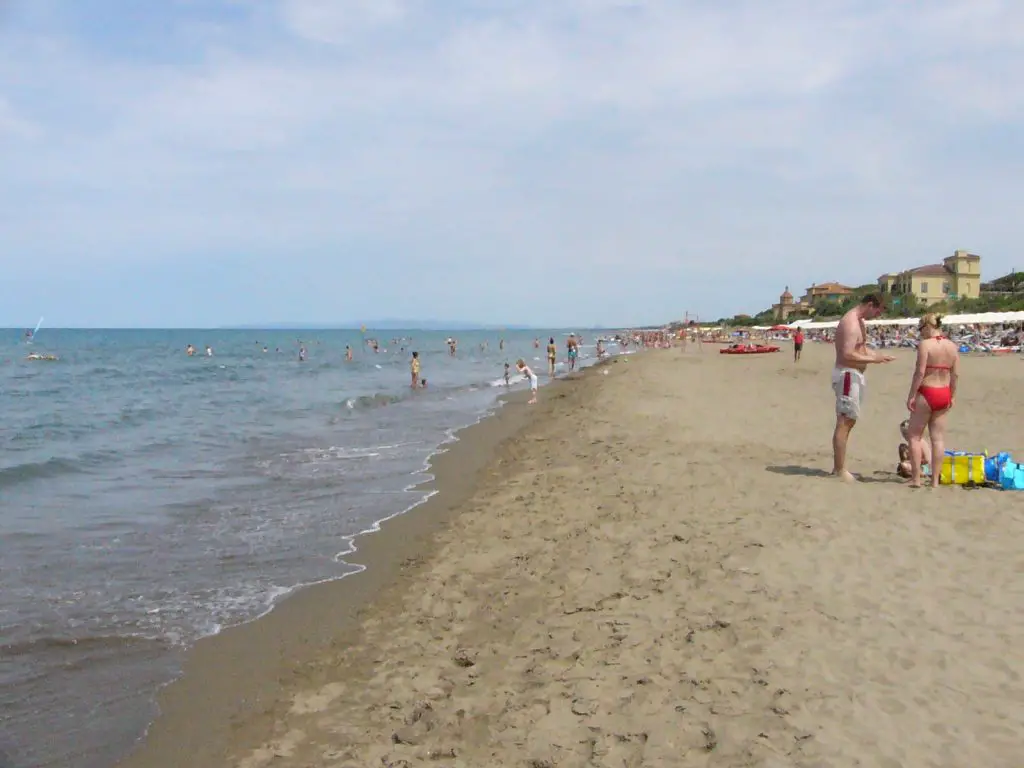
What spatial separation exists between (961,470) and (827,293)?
104772mm

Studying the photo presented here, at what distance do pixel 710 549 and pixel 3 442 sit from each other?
53.1 ft

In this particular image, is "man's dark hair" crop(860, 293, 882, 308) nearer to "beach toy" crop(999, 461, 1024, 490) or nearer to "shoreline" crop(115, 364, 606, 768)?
"beach toy" crop(999, 461, 1024, 490)

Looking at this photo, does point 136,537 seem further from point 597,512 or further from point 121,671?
point 597,512

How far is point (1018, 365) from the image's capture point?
27.5m

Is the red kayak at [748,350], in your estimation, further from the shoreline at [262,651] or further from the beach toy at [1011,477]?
the shoreline at [262,651]

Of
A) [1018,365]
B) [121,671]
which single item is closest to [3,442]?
[121,671]

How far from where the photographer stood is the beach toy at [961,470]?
750 centimetres

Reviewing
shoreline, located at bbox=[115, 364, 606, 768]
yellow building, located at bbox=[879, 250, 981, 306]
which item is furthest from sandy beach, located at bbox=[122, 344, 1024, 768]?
yellow building, located at bbox=[879, 250, 981, 306]

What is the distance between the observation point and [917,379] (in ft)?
24.2

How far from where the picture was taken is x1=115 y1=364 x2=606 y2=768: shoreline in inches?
166

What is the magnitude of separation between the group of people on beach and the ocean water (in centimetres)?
519

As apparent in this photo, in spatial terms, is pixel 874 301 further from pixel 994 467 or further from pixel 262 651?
pixel 262 651

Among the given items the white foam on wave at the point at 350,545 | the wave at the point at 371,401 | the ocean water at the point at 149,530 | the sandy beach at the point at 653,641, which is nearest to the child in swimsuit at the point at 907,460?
the sandy beach at the point at 653,641

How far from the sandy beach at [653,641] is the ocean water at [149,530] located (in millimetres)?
466
